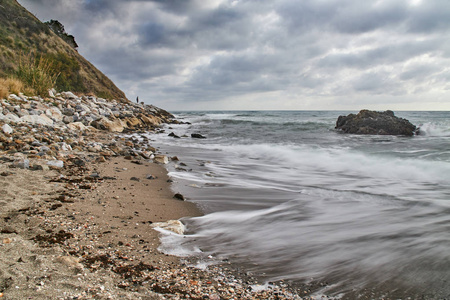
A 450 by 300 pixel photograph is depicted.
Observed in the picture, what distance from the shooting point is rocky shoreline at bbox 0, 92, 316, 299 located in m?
1.70

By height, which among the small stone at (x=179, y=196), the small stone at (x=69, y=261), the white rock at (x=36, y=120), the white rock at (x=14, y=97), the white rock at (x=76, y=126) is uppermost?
the white rock at (x=14, y=97)

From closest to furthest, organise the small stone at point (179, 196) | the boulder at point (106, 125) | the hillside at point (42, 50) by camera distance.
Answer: the small stone at point (179, 196) → the boulder at point (106, 125) → the hillside at point (42, 50)

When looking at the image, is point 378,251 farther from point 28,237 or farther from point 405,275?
point 28,237

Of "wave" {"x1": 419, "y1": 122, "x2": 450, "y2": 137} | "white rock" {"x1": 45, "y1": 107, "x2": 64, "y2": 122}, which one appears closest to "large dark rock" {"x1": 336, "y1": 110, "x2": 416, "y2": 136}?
"wave" {"x1": 419, "y1": 122, "x2": 450, "y2": 137}

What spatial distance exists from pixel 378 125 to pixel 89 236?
60.4 ft

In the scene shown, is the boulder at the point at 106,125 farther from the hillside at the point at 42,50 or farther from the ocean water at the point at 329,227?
the hillside at the point at 42,50

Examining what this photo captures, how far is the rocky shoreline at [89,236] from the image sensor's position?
1.70 meters

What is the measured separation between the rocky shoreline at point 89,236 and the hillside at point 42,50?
16.3 metres

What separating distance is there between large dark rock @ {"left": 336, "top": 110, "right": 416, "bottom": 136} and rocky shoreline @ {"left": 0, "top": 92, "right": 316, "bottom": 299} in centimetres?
1583

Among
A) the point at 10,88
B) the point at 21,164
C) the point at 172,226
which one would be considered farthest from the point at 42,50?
the point at 172,226

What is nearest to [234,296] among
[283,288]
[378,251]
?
[283,288]

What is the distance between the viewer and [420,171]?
6852 millimetres

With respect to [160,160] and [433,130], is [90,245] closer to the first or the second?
[160,160]

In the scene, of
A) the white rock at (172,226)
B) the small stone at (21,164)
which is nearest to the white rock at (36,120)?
the small stone at (21,164)
